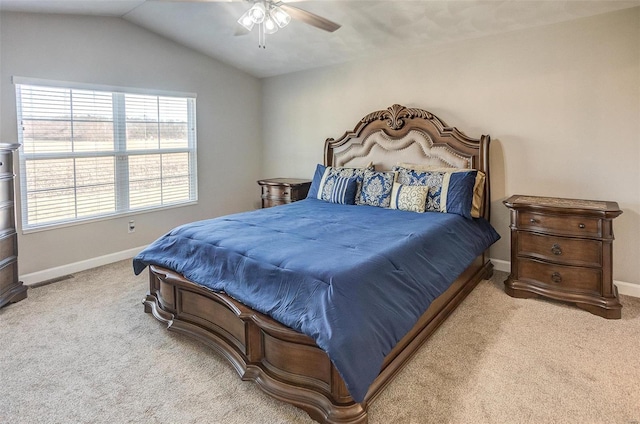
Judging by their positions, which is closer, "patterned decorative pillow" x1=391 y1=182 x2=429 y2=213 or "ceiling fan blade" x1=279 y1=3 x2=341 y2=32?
"ceiling fan blade" x1=279 y1=3 x2=341 y2=32

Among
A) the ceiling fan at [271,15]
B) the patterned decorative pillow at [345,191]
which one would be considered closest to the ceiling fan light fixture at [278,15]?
the ceiling fan at [271,15]

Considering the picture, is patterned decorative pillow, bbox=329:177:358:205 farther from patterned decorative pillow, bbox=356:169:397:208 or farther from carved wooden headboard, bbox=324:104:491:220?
carved wooden headboard, bbox=324:104:491:220

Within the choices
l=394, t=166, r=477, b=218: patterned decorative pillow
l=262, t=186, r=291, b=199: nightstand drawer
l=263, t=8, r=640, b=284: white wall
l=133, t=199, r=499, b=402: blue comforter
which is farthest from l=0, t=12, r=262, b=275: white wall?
l=394, t=166, r=477, b=218: patterned decorative pillow

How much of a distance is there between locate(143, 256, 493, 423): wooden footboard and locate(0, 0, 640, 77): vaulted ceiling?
202cm

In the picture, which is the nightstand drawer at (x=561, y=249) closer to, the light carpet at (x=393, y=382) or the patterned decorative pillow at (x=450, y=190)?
the light carpet at (x=393, y=382)

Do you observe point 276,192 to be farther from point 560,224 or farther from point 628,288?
point 628,288

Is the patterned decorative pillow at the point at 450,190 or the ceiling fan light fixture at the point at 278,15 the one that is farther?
the patterned decorative pillow at the point at 450,190

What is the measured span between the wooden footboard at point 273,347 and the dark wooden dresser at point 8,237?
1364 millimetres

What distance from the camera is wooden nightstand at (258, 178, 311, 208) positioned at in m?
4.91

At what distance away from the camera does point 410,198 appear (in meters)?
3.65

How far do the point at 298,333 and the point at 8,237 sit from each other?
2816mm

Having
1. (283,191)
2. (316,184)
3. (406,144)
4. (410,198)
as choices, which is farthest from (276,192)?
(410,198)

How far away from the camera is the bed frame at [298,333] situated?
185 cm

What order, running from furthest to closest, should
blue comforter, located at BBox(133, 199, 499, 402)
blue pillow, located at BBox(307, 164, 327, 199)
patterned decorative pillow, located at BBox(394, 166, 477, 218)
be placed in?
blue pillow, located at BBox(307, 164, 327, 199)
patterned decorative pillow, located at BBox(394, 166, 477, 218)
blue comforter, located at BBox(133, 199, 499, 402)
